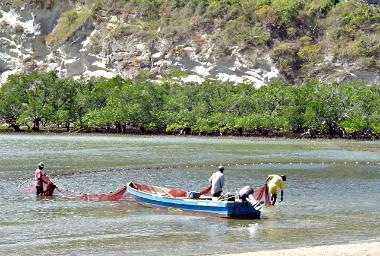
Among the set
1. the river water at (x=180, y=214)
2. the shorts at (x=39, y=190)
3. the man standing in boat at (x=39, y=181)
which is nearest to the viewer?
the river water at (x=180, y=214)

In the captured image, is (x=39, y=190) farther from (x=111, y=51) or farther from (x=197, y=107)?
(x=111, y=51)

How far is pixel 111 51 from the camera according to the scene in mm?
90625

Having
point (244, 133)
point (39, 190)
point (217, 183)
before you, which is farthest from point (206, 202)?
point (244, 133)

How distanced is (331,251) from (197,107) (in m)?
56.8

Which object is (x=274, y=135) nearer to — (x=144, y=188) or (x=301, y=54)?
(x=301, y=54)

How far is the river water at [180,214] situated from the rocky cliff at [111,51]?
42102 millimetres

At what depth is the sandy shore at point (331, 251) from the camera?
13.7 m

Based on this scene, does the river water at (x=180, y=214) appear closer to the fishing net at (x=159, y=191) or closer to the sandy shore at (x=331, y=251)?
the sandy shore at (x=331, y=251)

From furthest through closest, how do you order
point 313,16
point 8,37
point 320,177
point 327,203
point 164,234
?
point 8,37 < point 313,16 < point 320,177 < point 327,203 < point 164,234

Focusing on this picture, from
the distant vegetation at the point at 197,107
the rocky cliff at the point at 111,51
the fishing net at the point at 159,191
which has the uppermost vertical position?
the rocky cliff at the point at 111,51

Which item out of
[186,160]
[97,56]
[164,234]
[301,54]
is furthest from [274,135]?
[164,234]

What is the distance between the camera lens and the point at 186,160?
126 feet

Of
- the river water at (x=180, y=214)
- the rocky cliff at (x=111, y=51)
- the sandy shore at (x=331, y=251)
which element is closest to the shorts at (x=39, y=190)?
the river water at (x=180, y=214)

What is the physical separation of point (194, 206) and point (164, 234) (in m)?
3.03
